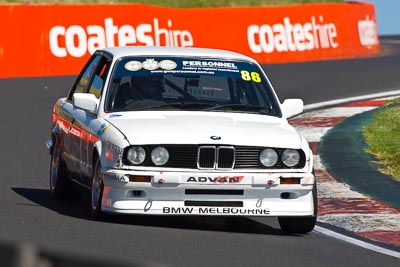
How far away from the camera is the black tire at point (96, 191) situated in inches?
362

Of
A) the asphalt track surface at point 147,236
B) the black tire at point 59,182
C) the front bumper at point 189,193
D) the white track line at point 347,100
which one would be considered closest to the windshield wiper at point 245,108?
the asphalt track surface at point 147,236

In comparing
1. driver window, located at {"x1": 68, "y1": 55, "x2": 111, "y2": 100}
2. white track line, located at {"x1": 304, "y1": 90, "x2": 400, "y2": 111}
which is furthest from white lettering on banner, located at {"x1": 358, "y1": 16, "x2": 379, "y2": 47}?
driver window, located at {"x1": 68, "y1": 55, "x2": 111, "y2": 100}

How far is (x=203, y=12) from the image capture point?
29781 mm

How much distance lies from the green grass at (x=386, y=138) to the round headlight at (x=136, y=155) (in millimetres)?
4497

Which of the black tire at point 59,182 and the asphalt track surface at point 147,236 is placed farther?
the black tire at point 59,182

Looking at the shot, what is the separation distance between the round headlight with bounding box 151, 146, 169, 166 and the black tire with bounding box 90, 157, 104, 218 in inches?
17.5

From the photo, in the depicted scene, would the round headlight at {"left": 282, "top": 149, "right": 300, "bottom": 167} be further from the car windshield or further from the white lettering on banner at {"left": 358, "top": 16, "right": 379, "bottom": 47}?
the white lettering on banner at {"left": 358, "top": 16, "right": 379, "bottom": 47}

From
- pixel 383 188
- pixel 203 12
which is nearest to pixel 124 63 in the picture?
pixel 383 188

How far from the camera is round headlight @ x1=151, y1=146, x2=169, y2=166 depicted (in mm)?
9023

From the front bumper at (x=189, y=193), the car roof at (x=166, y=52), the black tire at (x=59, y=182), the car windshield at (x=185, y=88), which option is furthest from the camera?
the black tire at (x=59, y=182)

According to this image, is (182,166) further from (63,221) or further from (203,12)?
Answer: (203,12)

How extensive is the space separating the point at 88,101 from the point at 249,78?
139 cm

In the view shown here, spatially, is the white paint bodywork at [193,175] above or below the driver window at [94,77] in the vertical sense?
below

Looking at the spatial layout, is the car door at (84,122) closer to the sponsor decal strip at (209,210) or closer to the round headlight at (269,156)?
the sponsor decal strip at (209,210)
